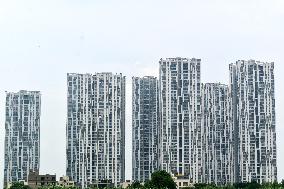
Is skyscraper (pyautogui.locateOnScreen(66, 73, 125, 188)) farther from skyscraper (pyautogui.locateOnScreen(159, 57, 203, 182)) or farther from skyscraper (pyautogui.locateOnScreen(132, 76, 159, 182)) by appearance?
skyscraper (pyautogui.locateOnScreen(159, 57, 203, 182))

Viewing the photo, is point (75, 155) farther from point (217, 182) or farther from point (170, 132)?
point (217, 182)

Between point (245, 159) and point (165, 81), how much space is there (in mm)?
9778

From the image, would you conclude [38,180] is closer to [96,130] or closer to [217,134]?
[96,130]

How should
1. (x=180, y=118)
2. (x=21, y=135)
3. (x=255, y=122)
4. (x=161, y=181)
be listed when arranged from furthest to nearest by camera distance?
(x=21, y=135)
(x=255, y=122)
(x=180, y=118)
(x=161, y=181)

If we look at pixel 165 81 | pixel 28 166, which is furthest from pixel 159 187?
pixel 28 166

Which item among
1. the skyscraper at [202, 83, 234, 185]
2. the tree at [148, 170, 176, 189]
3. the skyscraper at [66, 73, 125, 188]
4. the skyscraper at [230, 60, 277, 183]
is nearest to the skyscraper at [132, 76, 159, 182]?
the skyscraper at [66, 73, 125, 188]

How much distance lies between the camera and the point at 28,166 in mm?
53531

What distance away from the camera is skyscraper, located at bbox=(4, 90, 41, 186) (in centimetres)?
5325

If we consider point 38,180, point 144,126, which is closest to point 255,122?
point 144,126

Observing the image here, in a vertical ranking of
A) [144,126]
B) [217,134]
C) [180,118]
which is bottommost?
[217,134]

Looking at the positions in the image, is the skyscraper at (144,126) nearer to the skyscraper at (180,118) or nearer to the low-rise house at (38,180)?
the skyscraper at (180,118)

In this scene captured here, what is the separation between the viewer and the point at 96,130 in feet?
159

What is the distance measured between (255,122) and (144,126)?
34.2 feet

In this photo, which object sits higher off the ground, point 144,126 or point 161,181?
point 144,126
